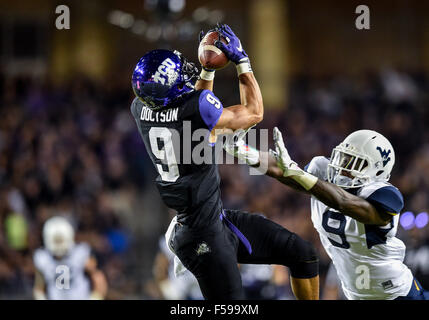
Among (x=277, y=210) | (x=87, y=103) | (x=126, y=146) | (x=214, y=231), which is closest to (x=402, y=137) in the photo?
(x=277, y=210)

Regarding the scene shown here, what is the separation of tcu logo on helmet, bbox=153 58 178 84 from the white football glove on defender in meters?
0.69

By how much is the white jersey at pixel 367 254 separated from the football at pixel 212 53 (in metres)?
1.23

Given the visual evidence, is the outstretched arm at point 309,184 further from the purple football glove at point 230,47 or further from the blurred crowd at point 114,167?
the blurred crowd at point 114,167

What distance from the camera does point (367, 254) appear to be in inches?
171

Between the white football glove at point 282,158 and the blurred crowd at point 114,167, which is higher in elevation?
the white football glove at point 282,158

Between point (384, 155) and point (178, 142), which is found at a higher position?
point (178, 142)

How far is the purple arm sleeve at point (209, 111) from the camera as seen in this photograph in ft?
12.7

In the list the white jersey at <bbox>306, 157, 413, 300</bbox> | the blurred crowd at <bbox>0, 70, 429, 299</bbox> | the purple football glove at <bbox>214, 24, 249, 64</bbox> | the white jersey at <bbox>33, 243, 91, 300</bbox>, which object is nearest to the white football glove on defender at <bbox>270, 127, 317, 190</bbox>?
the white jersey at <bbox>306, 157, 413, 300</bbox>

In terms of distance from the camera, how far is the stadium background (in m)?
9.36

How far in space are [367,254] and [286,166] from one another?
0.98m
